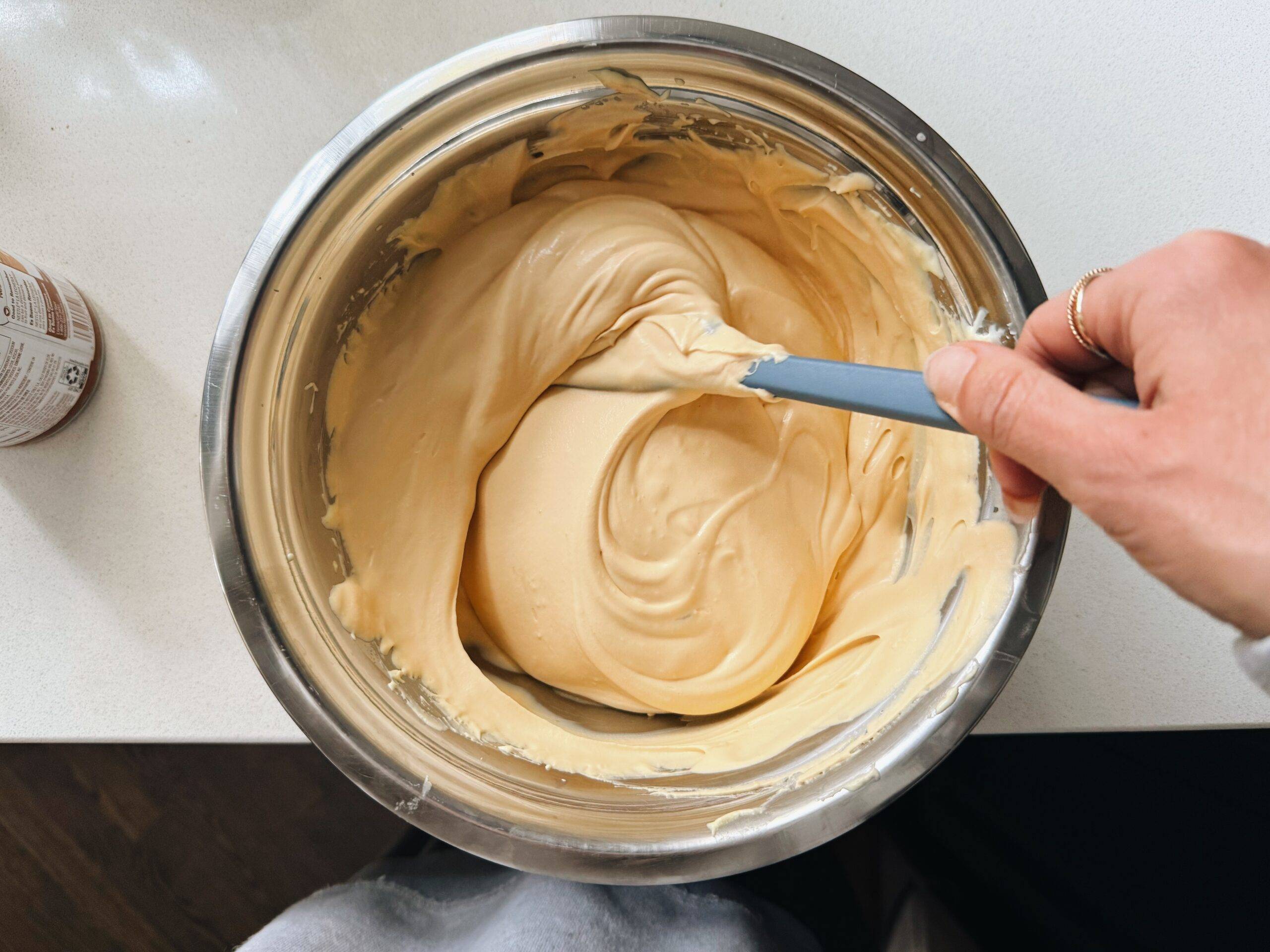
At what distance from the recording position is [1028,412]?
62cm

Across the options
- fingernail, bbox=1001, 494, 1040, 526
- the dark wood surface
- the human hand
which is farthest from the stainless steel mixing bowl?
the dark wood surface

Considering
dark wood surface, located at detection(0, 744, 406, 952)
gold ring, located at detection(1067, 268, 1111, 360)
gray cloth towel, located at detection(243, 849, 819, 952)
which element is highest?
gold ring, located at detection(1067, 268, 1111, 360)

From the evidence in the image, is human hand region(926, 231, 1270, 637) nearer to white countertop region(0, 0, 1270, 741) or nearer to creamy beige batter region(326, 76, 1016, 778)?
creamy beige batter region(326, 76, 1016, 778)

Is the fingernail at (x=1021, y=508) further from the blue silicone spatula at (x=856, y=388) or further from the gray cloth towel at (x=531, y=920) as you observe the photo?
the gray cloth towel at (x=531, y=920)

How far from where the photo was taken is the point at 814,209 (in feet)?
2.90

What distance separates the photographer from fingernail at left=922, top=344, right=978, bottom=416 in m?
0.66

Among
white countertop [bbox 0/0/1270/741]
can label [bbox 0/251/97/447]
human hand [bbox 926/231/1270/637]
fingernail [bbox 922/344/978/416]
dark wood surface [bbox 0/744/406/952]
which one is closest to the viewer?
human hand [bbox 926/231/1270/637]

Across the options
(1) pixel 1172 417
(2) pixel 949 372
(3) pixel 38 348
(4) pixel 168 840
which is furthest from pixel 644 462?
(4) pixel 168 840

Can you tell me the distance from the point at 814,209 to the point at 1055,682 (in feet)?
2.03

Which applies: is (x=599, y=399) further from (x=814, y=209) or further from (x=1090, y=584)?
(x=1090, y=584)

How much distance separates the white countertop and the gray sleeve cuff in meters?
0.34

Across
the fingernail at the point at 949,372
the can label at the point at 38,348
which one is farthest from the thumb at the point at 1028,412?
the can label at the point at 38,348

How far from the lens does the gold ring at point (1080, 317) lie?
67 cm

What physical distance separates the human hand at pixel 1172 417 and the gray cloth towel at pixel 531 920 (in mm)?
698
